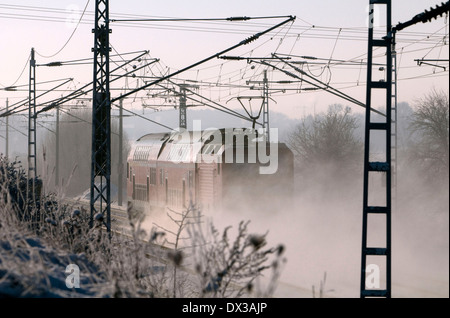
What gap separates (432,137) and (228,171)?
721 inches

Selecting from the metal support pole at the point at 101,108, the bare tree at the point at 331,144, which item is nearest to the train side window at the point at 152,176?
the metal support pole at the point at 101,108

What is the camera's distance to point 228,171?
2034 centimetres

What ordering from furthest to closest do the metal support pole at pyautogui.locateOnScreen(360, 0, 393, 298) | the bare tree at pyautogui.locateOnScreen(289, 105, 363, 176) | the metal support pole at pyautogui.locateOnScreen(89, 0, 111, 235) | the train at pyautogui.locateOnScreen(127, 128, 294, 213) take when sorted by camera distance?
the bare tree at pyautogui.locateOnScreen(289, 105, 363, 176)
the train at pyautogui.locateOnScreen(127, 128, 294, 213)
the metal support pole at pyautogui.locateOnScreen(89, 0, 111, 235)
the metal support pole at pyautogui.locateOnScreen(360, 0, 393, 298)

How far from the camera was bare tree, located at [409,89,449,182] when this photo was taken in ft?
108

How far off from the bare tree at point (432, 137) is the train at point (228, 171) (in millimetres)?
13266

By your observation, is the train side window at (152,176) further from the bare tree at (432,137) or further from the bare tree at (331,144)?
the bare tree at (331,144)

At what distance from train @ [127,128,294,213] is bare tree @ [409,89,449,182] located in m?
13.3

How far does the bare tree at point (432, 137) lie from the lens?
32.8 meters
